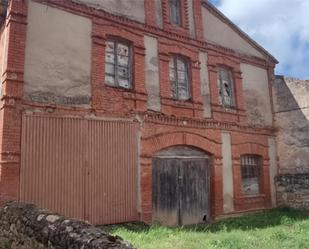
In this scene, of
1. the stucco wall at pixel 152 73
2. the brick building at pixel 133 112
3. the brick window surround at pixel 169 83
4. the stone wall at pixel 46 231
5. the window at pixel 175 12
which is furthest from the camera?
the window at pixel 175 12

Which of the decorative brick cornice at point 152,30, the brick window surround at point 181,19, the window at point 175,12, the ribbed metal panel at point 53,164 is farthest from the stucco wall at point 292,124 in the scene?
the ribbed metal panel at point 53,164

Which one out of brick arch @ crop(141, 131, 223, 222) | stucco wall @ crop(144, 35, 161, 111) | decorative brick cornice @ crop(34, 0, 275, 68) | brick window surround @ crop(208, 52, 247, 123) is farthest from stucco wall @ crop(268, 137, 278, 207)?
stucco wall @ crop(144, 35, 161, 111)

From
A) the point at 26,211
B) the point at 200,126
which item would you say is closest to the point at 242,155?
the point at 200,126

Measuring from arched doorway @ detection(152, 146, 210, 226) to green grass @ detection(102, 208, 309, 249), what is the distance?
0.71 meters

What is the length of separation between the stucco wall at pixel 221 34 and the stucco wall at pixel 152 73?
274cm

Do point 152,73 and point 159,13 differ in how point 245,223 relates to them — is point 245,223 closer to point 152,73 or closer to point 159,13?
point 152,73

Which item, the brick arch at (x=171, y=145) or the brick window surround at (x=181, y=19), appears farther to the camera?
the brick window surround at (x=181, y=19)

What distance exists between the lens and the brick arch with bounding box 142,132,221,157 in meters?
11.7

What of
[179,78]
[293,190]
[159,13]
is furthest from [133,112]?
[293,190]

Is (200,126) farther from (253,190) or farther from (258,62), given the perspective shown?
(258,62)

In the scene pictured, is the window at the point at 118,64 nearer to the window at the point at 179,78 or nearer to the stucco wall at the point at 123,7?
the stucco wall at the point at 123,7

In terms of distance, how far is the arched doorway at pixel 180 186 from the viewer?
11.8 m

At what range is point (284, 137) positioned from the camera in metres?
15.8

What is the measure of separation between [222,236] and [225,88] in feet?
23.4
